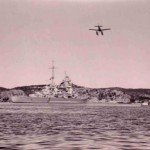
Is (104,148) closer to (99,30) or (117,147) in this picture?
(117,147)

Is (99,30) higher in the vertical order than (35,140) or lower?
higher

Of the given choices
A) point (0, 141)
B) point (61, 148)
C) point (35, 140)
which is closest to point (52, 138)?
point (35, 140)

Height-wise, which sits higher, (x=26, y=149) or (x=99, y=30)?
(x=99, y=30)

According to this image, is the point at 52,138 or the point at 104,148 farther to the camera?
the point at 52,138

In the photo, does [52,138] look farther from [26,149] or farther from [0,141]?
[26,149]

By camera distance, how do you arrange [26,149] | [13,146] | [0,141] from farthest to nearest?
[0,141] < [13,146] < [26,149]

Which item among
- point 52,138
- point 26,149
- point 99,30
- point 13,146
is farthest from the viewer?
point 99,30

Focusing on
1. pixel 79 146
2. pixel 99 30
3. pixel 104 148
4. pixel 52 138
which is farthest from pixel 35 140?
pixel 99 30

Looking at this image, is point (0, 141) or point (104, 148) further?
point (0, 141)

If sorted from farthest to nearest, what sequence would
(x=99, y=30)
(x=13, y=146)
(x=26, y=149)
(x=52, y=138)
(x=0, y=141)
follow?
(x=99, y=30) → (x=52, y=138) → (x=0, y=141) → (x=13, y=146) → (x=26, y=149)
